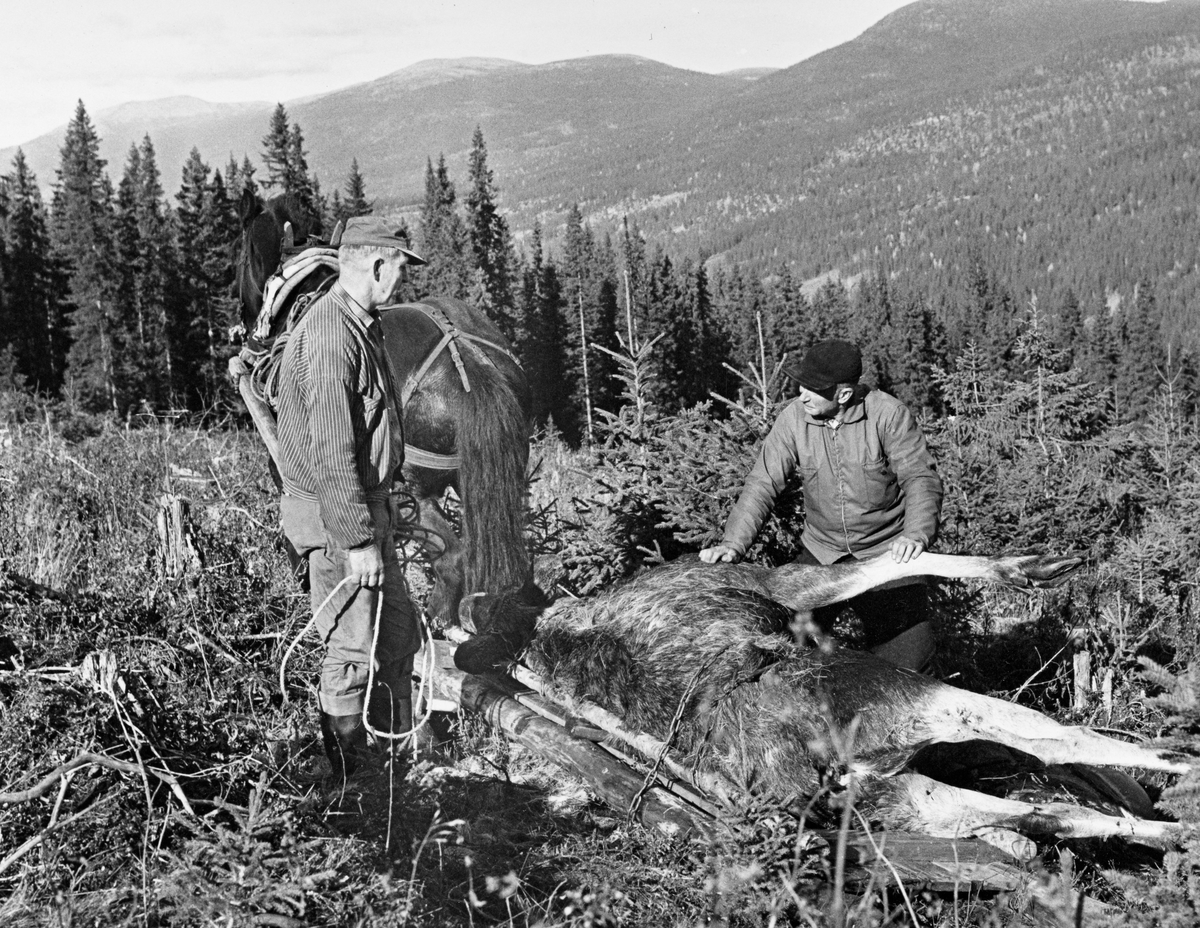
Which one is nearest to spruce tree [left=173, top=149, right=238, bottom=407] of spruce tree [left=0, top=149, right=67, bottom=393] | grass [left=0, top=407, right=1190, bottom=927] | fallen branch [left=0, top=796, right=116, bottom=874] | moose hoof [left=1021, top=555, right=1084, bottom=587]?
spruce tree [left=0, top=149, right=67, bottom=393]

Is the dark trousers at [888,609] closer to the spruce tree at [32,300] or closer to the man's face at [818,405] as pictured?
the man's face at [818,405]

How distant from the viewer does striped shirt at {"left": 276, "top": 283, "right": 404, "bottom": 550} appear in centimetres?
358

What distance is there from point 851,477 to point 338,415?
8.16 ft

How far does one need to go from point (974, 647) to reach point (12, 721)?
5068 mm

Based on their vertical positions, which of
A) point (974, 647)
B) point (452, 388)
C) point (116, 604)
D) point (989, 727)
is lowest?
point (974, 647)

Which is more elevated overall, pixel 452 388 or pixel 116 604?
pixel 452 388

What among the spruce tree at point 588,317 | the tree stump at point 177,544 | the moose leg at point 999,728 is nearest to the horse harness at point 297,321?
the tree stump at point 177,544

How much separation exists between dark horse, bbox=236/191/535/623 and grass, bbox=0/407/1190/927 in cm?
92

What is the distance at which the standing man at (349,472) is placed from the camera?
360 centimetres

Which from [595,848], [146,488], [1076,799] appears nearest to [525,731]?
[595,848]

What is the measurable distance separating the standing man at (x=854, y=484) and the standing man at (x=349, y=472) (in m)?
1.55

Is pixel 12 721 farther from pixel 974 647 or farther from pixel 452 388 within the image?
pixel 974 647

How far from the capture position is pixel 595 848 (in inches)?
131

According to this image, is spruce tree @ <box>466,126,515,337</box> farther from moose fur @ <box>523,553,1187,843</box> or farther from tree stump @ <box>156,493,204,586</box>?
moose fur @ <box>523,553,1187,843</box>
